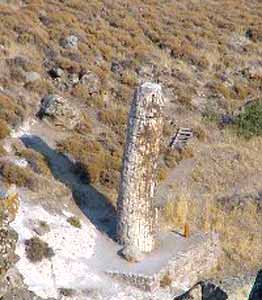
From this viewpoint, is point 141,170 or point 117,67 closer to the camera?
point 141,170

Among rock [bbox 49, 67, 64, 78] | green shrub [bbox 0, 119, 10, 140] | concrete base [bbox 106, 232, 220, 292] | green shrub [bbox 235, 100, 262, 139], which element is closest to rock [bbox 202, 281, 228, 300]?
concrete base [bbox 106, 232, 220, 292]

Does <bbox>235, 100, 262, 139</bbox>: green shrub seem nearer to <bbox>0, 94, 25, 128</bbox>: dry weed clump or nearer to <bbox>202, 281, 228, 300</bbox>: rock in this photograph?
<bbox>0, 94, 25, 128</bbox>: dry weed clump

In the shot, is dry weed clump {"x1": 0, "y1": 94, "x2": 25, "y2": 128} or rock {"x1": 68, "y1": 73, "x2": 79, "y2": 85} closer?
dry weed clump {"x1": 0, "y1": 94, "x2": 25, "y2": 128}

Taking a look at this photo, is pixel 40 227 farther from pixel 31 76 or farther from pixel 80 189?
pixel 31 76

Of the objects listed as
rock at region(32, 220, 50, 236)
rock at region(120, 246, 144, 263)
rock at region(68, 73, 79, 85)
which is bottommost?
rock at region(68, 73, 79, 85)

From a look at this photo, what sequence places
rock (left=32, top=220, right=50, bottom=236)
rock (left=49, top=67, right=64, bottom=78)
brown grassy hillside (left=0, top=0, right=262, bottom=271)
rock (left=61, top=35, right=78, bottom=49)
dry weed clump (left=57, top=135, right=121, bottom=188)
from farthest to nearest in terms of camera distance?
rock (left=61, top=35, right=78, bottom=49)
rock (left=49, top=67, right=64, bottom=78)
brown grassy hillside (left=0, top=0, right=262, bottom=271)
dry weed clump (left=57, top=135, right=121, bottom=188)
rock (left=32, top=220, right=50, bottom=236)

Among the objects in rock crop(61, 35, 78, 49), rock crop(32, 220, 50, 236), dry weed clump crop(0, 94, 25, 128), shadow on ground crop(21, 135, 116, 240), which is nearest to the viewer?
rock crop(32, 220, 50, 236)

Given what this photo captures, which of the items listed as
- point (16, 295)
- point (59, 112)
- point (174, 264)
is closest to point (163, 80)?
point (59, 112)
